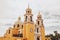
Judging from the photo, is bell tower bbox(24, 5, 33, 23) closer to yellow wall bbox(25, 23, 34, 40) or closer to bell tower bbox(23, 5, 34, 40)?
bell tower bbox(23, 5, 34, 40)

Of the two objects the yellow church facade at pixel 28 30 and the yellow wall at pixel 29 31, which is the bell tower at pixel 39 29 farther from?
the yellow wall at pixel 29 31

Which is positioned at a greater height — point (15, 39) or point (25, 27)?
point (25, 27)

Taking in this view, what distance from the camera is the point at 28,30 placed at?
809cm

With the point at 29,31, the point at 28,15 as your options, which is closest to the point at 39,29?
the point at 29,31

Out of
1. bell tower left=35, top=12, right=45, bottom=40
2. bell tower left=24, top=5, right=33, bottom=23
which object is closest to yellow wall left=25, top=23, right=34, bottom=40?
bell tower left=24, top=5, right=33, bottom=23

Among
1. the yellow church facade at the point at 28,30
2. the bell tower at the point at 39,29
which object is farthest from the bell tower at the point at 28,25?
the bell tower at the point at 39,29

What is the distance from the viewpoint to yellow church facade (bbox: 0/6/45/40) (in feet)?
25.7

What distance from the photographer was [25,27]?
8250mm

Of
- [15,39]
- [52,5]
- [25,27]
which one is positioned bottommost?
[15,39]

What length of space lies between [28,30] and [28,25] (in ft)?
0.69

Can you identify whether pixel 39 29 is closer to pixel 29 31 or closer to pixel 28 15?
pixel 29 31

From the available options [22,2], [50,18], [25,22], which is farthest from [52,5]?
[25,22]

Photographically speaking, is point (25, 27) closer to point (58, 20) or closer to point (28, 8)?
point (28, 8)

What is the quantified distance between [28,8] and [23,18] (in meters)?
0.73
